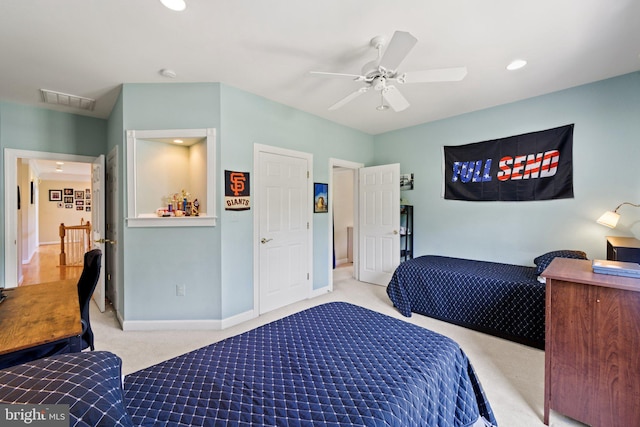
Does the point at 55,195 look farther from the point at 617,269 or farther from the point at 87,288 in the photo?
the point at 617,269

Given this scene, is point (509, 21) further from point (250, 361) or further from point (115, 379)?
point (115, 379)

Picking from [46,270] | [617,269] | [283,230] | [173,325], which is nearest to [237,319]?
[173,325]

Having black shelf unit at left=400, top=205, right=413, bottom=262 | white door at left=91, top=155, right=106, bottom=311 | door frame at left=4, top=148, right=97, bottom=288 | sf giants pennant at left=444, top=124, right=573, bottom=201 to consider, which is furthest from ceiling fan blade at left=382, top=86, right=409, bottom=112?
door frame at left=4, top=148, right=97, bottom=288

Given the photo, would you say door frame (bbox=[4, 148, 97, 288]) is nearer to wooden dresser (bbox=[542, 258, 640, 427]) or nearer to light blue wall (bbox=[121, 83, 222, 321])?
light blue wall (bbox=[121, 83, 222, 321])

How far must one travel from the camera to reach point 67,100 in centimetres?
329

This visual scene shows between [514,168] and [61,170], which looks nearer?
[514,168]

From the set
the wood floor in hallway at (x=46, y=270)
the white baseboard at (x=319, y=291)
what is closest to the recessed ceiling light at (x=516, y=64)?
the white baseboard at (x=319, y=291)

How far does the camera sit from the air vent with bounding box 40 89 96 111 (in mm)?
3136

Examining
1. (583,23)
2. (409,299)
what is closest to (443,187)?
(409,299)

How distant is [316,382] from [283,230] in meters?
2.60

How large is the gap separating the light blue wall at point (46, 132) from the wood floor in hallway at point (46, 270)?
2.02 m

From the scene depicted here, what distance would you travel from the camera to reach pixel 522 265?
354cm

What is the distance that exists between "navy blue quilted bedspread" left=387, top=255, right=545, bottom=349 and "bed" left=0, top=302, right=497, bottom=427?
1.47 metres

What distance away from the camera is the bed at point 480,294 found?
8.63 ft
